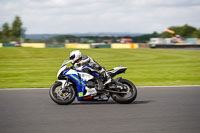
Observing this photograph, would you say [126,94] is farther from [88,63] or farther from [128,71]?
[128,71]

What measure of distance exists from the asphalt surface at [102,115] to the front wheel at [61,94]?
0.16m

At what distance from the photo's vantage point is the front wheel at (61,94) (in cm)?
743

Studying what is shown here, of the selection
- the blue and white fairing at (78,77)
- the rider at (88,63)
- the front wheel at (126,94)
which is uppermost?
the rider at (88,63)

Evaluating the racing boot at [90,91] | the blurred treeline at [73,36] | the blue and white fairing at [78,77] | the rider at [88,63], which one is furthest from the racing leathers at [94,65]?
the blurred treeline at [73,36]

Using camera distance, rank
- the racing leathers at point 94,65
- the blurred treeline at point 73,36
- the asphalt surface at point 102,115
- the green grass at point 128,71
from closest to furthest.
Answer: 1. the asphalt surface at point 102,115
2. the racing leathers at point 94,65
3. the green grass at point 128,71
4. the blurred treeline at point 73,36

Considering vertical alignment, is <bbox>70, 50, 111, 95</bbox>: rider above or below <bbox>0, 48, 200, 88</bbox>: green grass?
above

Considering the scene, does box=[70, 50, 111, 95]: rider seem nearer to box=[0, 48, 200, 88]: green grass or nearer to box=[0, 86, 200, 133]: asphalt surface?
box=[0, 86, 200, 133]: asphalt surface

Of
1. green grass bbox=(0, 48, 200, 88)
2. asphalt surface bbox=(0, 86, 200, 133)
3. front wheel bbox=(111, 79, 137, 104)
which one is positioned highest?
front wheel bbox=(111, 79, 137, 104)

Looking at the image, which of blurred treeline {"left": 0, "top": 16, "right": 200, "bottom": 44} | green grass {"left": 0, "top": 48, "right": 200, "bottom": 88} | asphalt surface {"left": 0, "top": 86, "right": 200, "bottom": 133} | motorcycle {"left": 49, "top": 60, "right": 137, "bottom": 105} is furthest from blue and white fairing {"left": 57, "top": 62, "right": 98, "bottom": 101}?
blurred treeline {"left": 0, "top": 16, "right": 200, "bottom": 44}

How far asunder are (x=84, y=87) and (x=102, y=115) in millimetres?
1269

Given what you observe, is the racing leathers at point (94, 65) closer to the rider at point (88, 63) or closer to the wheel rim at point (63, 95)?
the rider at point (88, 63)

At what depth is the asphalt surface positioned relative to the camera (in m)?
5.36

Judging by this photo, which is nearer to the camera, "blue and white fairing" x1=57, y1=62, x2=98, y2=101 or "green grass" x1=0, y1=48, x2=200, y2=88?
"blue and white fairing" x1=57, y1=62, x2=98, y2=101

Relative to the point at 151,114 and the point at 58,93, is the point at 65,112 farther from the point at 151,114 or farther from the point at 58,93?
the point at 151,114
